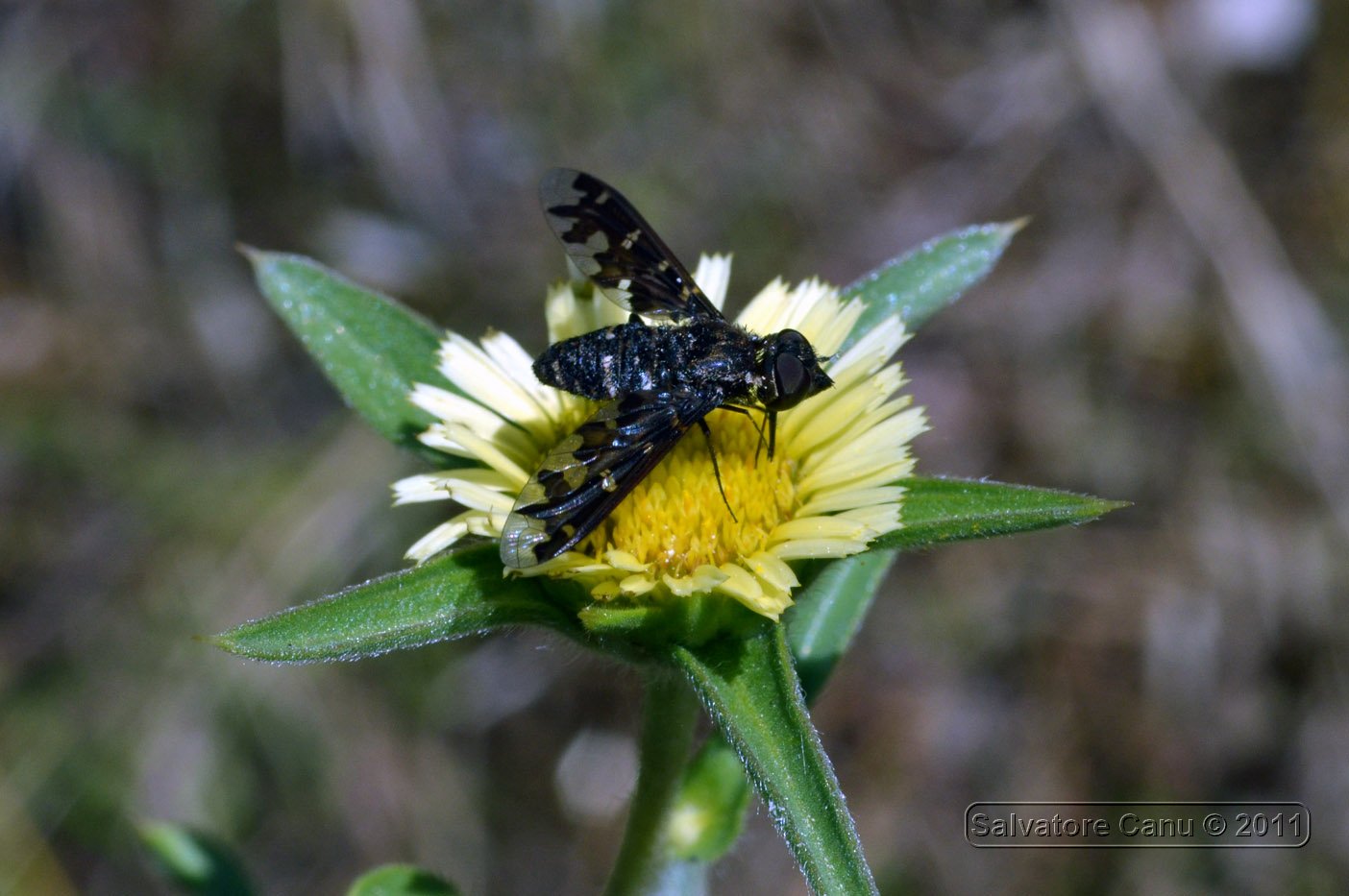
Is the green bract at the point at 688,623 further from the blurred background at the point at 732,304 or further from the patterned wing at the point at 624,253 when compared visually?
the blurred background at the point at 732,304

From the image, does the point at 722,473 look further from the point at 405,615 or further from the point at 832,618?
the point at 405,615

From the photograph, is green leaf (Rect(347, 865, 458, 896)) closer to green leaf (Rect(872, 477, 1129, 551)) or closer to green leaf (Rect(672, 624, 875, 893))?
green leaf (Rect(672, 624, 875, 893))

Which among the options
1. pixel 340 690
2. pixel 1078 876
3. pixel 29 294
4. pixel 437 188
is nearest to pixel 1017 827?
pixel 1078 876

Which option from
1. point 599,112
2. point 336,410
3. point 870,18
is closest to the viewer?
point 336,410

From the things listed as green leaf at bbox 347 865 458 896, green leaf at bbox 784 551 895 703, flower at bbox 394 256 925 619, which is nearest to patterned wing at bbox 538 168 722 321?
flower at bbox 394 256 925 619

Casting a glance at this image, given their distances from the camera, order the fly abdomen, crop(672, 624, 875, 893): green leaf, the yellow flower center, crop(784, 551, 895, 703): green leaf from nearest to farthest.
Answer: crop(672, 624, 875, 893): green leaf < the yellow flower center < the fly abdomen < crop(784, 551, 895, 703): green leaf

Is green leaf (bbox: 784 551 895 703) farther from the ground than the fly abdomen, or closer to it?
closer to it

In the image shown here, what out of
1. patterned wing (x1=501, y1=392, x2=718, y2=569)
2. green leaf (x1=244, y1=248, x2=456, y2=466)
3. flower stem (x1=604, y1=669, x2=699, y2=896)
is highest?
green leaf (x1=244, y1=248, x2=456, y2=466)

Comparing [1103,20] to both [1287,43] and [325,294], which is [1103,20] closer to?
[1287,43]
